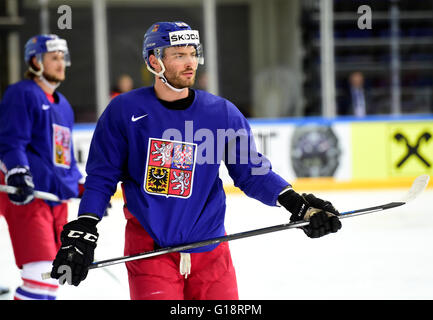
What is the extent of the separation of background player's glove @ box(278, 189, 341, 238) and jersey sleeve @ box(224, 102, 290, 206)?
0.04 m

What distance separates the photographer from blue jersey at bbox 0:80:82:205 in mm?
2602

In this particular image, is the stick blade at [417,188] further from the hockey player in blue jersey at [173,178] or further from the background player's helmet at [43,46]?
the background player's helmet at [43,46]

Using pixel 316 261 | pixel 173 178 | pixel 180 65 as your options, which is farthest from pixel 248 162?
pixel 316 261

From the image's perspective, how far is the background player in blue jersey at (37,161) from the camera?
8.46 feet

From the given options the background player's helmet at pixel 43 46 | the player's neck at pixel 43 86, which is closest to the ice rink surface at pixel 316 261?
the player's neck at pixel 43 86

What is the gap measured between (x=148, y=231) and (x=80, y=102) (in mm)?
8138

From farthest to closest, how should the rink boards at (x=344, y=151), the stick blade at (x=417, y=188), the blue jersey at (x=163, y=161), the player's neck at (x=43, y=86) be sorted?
1. the rink boards at (x=344, y=151)
2. the player's neck at (x=43, y=86)
3. the stick blade at (x=417, y=188)
4. the blue jersey at (x=163, y=161)

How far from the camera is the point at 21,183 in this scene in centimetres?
254

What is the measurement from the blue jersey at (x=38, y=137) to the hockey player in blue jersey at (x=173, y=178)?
88cm

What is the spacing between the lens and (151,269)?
1781mm

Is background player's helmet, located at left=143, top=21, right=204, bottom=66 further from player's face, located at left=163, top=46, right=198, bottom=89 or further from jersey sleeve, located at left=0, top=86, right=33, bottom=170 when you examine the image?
jersey sleeve, located at left=0, top=86, right=33, bottom=170

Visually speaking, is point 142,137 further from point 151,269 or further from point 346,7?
point 346,7

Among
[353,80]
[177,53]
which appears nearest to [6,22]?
[353,80]
